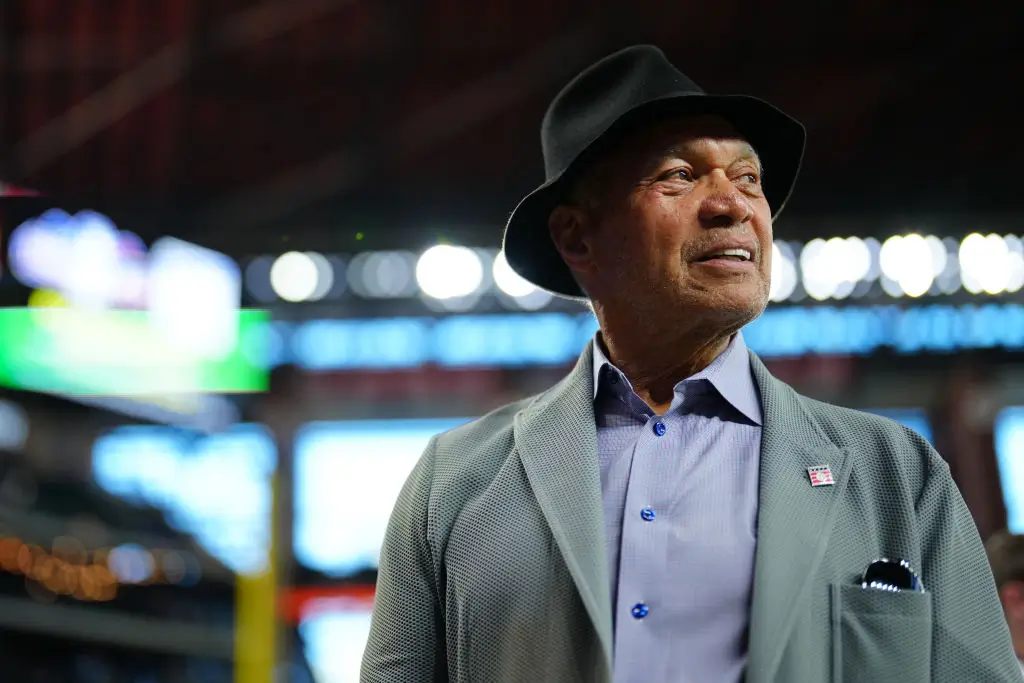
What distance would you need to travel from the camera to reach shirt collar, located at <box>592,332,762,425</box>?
58.2 inches

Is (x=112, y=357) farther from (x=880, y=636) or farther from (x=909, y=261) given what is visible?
(x=880, y=636)

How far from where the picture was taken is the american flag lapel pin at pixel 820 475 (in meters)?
1.36

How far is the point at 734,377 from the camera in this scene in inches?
59.6

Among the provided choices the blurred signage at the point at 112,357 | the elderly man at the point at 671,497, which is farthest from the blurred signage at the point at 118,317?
the elderly man at the point at 671,497

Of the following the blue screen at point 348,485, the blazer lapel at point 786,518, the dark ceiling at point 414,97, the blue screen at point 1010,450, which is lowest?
the blue screen at point 348,485

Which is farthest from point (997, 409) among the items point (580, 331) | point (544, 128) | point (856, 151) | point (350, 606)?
point (544, 128)

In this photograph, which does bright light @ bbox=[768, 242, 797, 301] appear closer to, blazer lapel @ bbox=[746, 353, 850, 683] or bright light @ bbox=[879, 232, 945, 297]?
bright light @ bbox=[879, 232, 945, 297]

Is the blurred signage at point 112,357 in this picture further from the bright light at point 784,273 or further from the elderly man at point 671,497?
the elderly man at point 671,497

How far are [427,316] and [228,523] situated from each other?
2232 millimetres

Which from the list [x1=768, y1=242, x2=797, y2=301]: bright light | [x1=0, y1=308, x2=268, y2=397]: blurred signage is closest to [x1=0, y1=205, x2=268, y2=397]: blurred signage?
[x1=0, y1=308, x2=268, y2=397]: blurred signage

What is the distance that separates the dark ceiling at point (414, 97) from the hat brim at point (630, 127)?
158 inches

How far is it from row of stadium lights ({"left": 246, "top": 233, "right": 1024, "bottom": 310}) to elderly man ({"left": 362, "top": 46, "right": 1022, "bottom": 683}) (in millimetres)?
4531

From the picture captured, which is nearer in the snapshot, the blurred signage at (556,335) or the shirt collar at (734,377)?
the shirt collar at (734,377)

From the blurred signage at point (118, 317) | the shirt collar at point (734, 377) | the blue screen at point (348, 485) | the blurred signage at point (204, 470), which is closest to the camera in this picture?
the shirt collar at point (734, 377)
